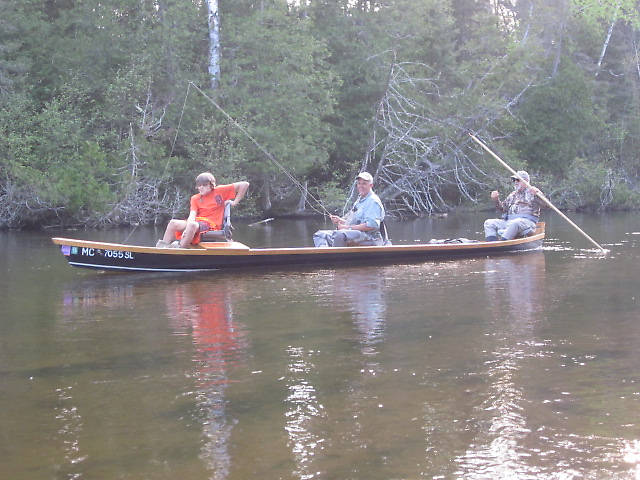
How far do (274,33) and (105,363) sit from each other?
19702 mm

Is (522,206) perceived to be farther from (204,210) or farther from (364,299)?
(364,299)

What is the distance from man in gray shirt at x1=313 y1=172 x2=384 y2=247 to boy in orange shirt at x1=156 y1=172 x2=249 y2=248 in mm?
1454

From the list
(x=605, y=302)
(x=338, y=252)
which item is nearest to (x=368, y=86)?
(x=338, y=252)

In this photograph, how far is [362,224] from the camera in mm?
12805

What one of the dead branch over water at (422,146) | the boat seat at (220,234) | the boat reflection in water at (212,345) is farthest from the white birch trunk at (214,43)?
the boat reflection in water at (212,345)

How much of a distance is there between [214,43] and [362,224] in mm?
13461

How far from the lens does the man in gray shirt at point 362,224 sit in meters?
12.6

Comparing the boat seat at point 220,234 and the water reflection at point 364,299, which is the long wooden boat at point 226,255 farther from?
the water reflection at point 364,299

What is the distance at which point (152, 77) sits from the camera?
2381 cm

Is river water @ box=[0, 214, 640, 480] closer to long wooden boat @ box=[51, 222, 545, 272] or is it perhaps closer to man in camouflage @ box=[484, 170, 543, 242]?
long wooden boat @ box=[51, 222, 545, 272]

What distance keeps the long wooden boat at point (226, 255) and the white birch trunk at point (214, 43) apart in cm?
1305

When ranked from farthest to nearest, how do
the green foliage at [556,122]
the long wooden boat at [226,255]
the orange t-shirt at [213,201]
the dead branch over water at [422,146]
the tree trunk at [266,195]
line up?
the green foliage at [556,122] < the tree trunk at [266,195] < the dead branch over water at [422,146] < the orange t-shirt at [213,201] < the long wooden boat at [226,255]

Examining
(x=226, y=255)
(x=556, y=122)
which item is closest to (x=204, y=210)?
(x=226, y=255)

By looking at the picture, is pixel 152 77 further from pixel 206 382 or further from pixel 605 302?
pixel 206 382
